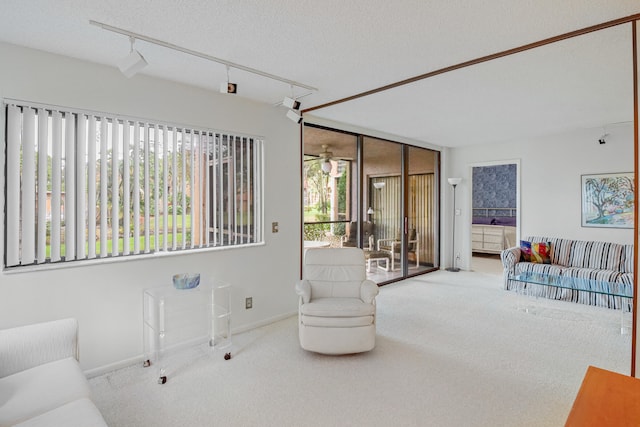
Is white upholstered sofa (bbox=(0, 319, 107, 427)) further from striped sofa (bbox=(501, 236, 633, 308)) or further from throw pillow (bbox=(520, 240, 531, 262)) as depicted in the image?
throw pillow (bbox=(520, 240, 531, 262))

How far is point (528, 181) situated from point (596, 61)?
3409mm

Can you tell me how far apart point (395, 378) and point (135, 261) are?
7.70 feet

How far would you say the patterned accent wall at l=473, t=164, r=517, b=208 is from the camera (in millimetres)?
8367

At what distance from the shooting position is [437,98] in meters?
3.68

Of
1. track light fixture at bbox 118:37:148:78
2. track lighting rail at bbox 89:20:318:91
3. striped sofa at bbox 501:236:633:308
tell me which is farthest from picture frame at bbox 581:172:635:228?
track light fixture at bbox 118:37:148:78

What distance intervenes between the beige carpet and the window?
108 cm

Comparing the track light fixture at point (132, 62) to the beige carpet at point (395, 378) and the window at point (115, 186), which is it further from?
the beige carpet at point (395, 378)

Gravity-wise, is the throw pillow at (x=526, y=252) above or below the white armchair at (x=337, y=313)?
above

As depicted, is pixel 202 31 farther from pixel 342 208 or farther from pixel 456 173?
pixel 456 173

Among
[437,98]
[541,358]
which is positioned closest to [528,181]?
[437,98]

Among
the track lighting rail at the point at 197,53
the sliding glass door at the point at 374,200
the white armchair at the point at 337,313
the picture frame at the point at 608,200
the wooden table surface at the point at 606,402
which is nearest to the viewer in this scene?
the wooden table surface at the point at 606,402

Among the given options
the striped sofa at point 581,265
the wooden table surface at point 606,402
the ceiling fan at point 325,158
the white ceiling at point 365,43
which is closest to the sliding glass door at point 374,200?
the ceiling fan at point 325,158

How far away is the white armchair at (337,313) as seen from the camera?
9.47 ft

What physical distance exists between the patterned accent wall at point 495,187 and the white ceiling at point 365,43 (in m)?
4.81
